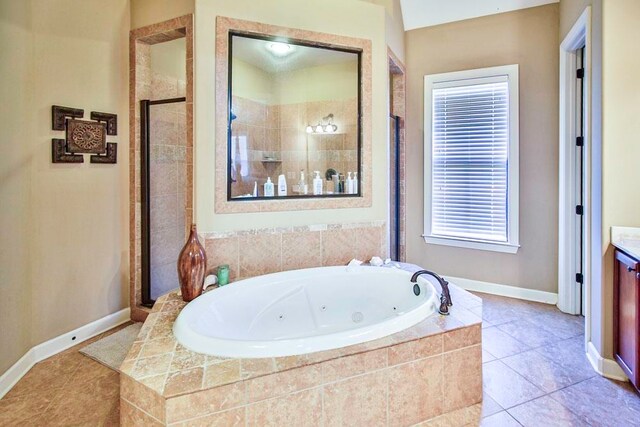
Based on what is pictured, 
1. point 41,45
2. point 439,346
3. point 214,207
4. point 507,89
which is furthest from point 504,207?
point 41,45

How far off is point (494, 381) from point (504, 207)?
1941 mm

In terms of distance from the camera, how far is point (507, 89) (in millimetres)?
3512

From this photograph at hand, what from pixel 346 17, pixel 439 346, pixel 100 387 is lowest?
pixel 100 387

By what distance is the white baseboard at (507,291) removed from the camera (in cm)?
347

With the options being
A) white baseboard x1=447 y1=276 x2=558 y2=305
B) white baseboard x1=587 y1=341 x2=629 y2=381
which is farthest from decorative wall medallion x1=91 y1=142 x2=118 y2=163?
white baseboard x1=587 y1=341 x2=629 y2=381

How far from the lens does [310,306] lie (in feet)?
8.27

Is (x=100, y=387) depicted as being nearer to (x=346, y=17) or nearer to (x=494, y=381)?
(x=494, y=381)

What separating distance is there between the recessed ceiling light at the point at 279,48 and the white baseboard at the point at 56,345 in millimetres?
2547

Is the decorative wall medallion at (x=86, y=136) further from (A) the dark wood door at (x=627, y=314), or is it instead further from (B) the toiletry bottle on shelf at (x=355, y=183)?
(A) the dark wood door at (x=627, y=314)

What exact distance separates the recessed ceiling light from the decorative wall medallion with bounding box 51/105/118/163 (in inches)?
55.5

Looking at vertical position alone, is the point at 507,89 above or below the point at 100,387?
above

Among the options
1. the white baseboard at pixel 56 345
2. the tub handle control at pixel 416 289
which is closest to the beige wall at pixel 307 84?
the tub handle control at pixel 416 289

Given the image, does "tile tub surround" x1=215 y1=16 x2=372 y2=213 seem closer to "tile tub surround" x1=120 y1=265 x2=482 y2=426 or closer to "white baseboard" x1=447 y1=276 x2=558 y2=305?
"tile tub surround" x1=120 y1=265 x2=482 y2=426

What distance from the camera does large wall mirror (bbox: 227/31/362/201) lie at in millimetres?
2807
